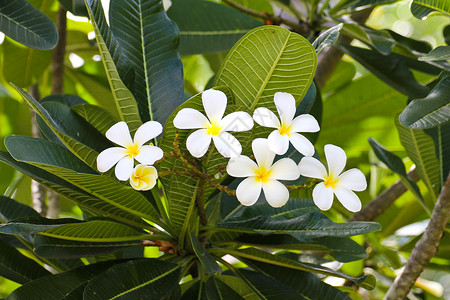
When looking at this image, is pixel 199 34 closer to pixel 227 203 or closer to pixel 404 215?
pixel 227 203

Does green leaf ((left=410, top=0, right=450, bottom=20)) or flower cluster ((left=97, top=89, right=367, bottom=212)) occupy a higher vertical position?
green leaf ((left=410, top=0, right=450, bottom=20))

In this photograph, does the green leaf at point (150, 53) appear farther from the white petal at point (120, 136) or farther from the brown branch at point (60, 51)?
the brown branch at point (60, 51)

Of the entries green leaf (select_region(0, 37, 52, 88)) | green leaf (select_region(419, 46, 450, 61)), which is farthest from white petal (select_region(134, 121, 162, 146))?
green leaf (select_region(0, 37, 52, 88))

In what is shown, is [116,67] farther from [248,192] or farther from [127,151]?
[248,192]

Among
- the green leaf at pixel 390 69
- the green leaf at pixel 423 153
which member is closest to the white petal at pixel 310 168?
the green leaf at pixel 423 153

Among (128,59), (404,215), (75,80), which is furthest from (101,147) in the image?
(404,215)

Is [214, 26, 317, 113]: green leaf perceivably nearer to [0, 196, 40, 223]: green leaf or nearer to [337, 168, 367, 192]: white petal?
[337, 168, 367, 192]: white petal
